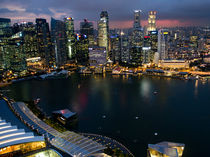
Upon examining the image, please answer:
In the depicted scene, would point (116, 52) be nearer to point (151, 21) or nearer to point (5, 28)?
point (151, 21)

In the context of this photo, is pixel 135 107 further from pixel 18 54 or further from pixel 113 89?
pixel 18 54

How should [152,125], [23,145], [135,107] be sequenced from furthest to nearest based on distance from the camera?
1. [135,107]
2. [152,125]
3. [23,145]

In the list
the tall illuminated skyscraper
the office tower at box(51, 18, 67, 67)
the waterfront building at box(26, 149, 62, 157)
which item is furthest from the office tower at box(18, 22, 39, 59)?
the waterfront building at box(26, 149, 62, 157)

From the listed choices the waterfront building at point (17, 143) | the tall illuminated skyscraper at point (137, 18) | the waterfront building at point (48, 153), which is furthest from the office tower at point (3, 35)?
the tall illuminated skyscraper at point (137, 18)

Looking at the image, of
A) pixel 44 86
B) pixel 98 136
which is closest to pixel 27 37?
pixel 44 86

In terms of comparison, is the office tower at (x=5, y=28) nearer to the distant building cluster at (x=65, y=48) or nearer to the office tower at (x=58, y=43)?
the distant building cluster at (x=65, y=48)

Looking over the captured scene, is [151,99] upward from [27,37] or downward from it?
downward

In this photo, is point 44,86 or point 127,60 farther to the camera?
point 127,60
